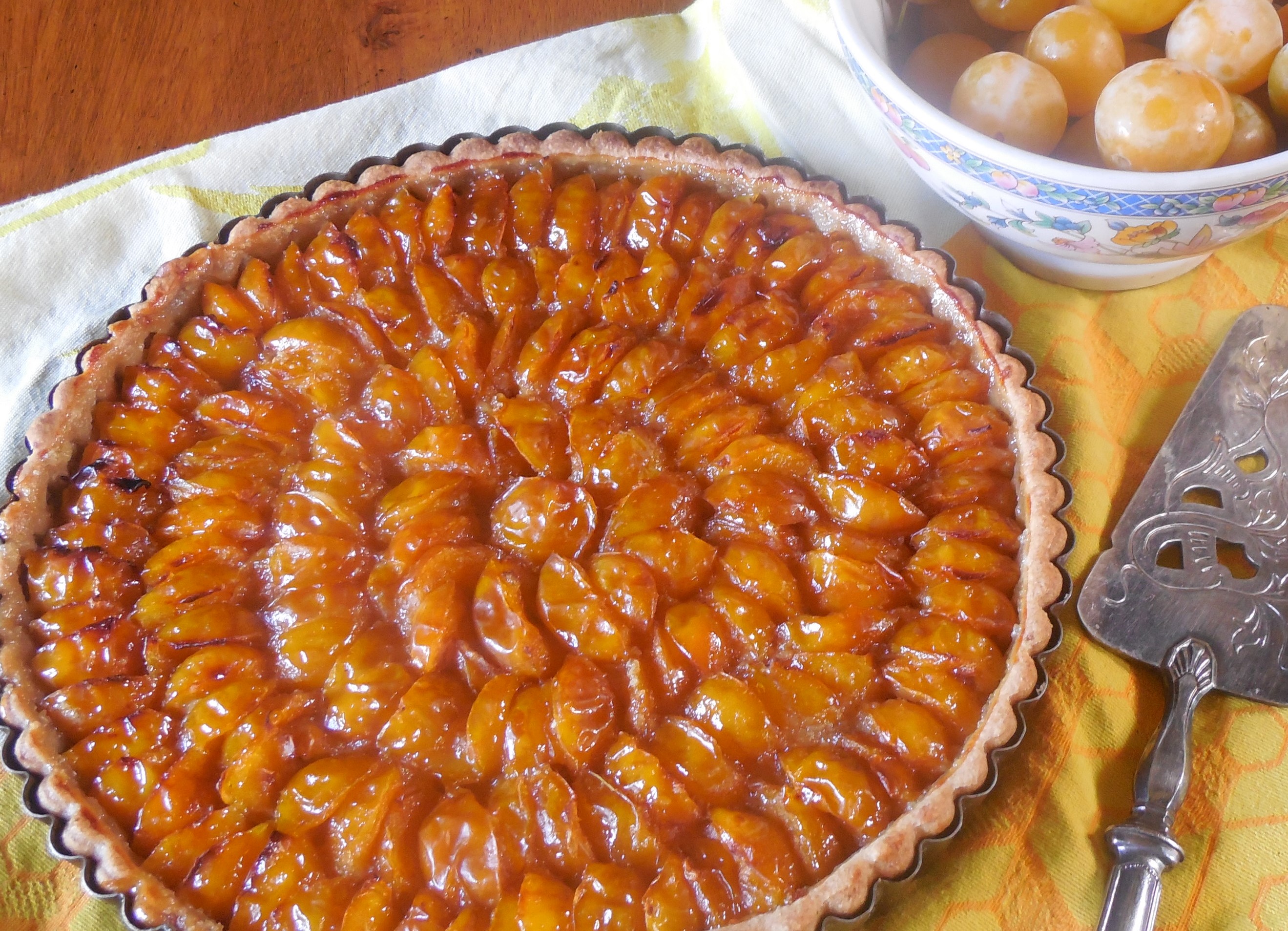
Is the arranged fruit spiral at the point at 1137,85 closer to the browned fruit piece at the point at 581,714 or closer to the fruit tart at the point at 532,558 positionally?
the fruit tart at the point at 532,558

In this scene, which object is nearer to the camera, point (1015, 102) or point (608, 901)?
point (608, 901)

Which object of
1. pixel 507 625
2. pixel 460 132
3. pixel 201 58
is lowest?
pixel 507 625

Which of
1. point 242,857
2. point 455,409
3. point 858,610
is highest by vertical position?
point 455,409

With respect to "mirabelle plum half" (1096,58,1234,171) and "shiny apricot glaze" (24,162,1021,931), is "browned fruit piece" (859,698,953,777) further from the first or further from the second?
Answer: "mirabelle plum half" (1096,58,1234,171)

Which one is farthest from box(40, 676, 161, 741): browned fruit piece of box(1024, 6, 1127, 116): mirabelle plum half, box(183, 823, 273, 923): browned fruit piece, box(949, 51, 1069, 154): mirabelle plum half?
box(1024, 6, 1127, 116): mirabelle plum half

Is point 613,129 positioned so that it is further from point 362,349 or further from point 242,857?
point 242,857

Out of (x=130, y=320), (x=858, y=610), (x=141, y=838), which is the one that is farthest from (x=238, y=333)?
(x=858, y=610)

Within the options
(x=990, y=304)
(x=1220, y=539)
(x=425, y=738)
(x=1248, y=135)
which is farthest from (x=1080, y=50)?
(x=425, y=738)

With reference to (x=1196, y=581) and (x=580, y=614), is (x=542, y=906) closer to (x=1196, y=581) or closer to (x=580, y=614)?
(x=580, y=614)
